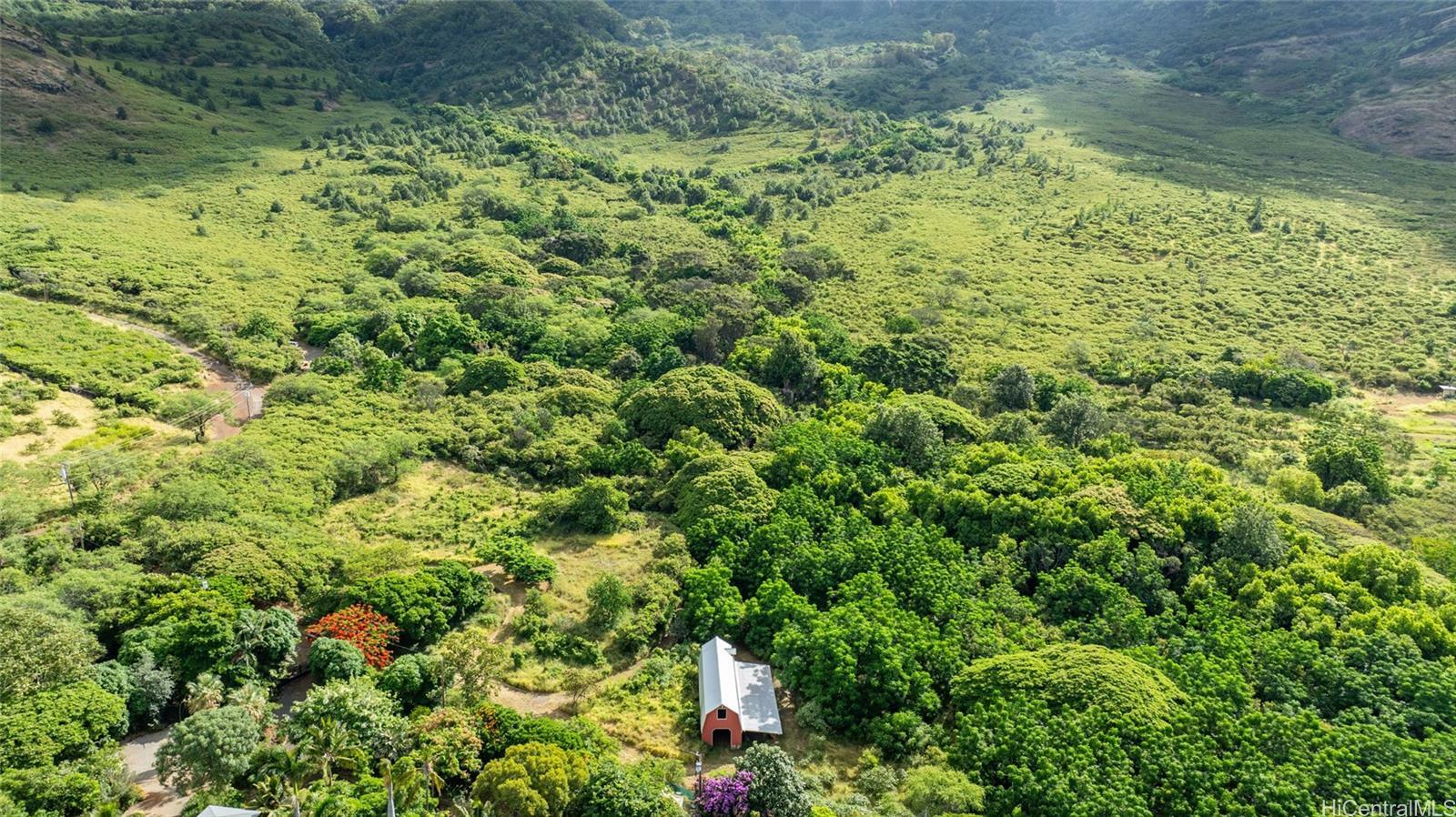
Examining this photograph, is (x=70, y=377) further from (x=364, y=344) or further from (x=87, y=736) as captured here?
(x=87, y=736)

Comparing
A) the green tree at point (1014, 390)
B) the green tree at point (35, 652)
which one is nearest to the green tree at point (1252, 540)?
the green tree at point (1014, 390)

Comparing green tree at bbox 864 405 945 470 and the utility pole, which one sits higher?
the utility pole

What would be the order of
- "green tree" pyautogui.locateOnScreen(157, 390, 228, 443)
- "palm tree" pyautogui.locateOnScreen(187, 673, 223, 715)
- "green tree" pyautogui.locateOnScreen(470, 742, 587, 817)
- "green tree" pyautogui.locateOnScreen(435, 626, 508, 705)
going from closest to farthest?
"green tree" pyautogui.locateOnScreen(470, 742, 587, 817), "palm tree" pyautogui.locateOnScreen(187, 673, 223, 715), "green tree" pyautogui.locateOnScreen(435, 626, 508, 705), "green tree" pyautogui.locateOnScreen(157, 390, 228, 443)

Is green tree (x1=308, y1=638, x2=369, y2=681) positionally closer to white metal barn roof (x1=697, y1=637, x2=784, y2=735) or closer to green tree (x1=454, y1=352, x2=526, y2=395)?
white metal barn roof (x1=697, y1=637, x2=784, y2=735)

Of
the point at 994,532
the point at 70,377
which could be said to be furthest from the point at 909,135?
the point at 70,377

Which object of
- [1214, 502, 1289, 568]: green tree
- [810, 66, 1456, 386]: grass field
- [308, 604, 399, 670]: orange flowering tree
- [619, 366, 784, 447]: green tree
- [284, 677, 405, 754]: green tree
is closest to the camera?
[284, 677, 405, 754]: green tree

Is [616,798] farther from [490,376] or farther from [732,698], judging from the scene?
[490,376]

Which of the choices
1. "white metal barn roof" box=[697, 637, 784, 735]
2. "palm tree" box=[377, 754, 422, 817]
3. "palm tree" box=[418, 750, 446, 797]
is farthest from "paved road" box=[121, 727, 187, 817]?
"white metal barn roof" box=[697, 637, 784, 735]

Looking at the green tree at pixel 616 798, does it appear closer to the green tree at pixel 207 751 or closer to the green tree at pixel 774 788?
the green tree at pixel 774 788
